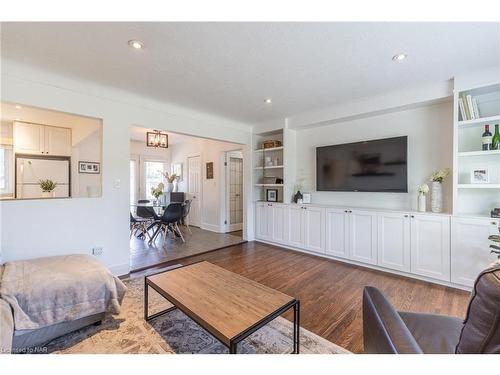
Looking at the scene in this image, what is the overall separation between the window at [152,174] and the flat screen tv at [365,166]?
503 centimetres

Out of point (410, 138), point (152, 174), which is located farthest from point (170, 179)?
point (410, 138)

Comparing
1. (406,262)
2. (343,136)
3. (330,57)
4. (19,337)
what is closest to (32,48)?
(19,337)

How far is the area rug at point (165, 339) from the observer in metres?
1.58

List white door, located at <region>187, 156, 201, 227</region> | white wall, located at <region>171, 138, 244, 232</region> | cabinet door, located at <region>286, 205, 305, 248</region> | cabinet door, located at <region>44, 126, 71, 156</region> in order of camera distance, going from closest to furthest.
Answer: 1. cabinet door, located at <region>286, 205, 305, 248</region>
2. cabinet door, located at <region>44, 126, 71, 156</region>
3. white wall, located at <region>171, 138, 244, 232</region>
4. white door, located at <region>187, 156, 201, 227</region>

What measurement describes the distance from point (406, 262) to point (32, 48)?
4.58 m

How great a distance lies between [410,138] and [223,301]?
3.26 metres

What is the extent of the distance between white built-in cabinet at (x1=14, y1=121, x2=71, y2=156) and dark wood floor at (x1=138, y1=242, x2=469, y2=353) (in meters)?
3.54

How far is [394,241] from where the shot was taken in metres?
2.96

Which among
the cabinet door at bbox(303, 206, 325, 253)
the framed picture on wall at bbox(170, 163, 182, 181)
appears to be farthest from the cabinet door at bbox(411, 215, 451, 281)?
the framed picture on wall at bbox(170, 163, 182, 181)

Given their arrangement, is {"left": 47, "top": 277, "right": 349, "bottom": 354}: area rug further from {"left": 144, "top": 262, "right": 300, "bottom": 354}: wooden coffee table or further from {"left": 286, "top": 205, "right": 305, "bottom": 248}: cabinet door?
{"left": 286, "top": 205, "right": 305, "bottom": 248}: cabinet door

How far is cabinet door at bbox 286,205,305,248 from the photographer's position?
12.9 feet

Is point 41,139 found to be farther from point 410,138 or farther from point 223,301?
point 410,138

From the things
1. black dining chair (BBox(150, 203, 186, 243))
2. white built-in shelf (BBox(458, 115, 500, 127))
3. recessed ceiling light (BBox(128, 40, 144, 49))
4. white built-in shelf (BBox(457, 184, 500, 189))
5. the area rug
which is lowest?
the area rug
